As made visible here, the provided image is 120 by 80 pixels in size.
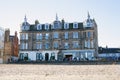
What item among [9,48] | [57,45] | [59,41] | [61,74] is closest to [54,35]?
[59,41]

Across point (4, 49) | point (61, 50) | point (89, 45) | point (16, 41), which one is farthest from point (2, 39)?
point (89, 45)

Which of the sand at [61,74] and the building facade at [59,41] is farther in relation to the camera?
the building facade at [59,41]

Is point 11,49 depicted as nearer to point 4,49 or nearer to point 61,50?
point 4,49

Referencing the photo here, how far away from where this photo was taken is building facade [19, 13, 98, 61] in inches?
2862

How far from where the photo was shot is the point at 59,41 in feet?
246

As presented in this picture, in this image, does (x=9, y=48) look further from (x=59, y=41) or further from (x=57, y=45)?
(x=59, y=41)

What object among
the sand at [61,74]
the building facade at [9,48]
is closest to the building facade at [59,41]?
the building facade at [9,48]

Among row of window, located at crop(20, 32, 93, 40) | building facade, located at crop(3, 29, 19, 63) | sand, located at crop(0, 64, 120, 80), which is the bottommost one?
sand, located at crop(0, 64, 120, 80)

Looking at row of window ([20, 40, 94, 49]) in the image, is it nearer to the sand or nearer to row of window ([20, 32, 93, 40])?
row of window ([20, 32, 93, 40])

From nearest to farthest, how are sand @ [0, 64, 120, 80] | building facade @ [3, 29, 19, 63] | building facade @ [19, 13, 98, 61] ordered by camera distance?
1. sand @ [0, 64, 120, 80]
2. building facade @ [3, 29, 19, 63]
3. building facade @ [19, 13, 98, 61]

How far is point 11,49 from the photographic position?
73.8m

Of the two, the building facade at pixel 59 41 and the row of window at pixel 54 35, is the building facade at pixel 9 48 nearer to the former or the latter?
the building facade at pixel 59 41

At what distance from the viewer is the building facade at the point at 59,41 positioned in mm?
72688

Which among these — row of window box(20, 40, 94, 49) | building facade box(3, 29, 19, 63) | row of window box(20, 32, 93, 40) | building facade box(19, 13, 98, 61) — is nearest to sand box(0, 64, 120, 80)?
building facade box(3, 29, 19, 63)
